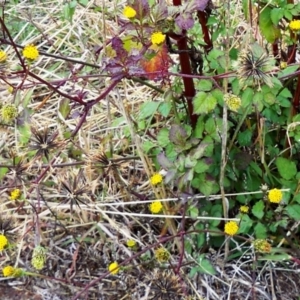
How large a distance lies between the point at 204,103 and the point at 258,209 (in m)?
0.29

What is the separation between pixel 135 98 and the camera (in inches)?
70.6

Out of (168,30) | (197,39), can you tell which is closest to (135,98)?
(197,39)

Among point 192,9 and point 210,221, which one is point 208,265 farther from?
point 192,9

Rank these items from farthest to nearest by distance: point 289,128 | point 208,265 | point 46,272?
point 46,272 → point 208,265 → point 289,128

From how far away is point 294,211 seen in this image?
1.25 metres

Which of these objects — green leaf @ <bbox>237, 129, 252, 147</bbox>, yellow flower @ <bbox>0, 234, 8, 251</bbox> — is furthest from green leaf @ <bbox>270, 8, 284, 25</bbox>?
yellow flower @ <bbox>0, 234, 8, 251</bbox>

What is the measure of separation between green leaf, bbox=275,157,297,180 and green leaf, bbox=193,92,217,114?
265mm

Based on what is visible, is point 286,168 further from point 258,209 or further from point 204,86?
point 204,86

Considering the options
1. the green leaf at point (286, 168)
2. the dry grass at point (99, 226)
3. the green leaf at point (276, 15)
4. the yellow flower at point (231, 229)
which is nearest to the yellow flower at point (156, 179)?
the dry grass at point (99, 226)

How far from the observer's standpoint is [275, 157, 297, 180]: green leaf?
127 centimetres

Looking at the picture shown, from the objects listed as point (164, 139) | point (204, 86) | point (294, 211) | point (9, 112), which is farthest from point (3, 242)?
point (294, 211)

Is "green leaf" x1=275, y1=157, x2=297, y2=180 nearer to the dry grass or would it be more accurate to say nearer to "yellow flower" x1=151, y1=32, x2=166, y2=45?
the dry grass

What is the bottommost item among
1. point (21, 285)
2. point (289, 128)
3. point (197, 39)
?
point (21, 285)

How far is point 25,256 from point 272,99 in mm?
776
